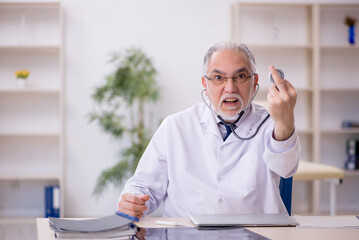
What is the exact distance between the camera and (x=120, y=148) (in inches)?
215

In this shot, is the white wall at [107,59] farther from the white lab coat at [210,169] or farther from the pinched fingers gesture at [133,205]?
the pinched fingers gesture at [133,205]

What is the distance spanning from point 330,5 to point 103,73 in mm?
2405

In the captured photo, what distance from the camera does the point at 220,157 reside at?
1954 millimetres

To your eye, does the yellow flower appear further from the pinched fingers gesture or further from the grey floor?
the pinched fingers gesture

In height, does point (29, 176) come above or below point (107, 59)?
below

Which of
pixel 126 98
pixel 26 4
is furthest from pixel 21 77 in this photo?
pixel 126 98

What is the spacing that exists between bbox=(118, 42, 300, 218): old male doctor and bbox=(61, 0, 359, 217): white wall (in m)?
3.41

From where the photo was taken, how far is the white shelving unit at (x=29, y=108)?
209 inches

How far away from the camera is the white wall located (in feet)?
A: 17.7

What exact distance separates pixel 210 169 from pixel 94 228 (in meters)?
0.67

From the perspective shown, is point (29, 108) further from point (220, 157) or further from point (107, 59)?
point (220, 157)

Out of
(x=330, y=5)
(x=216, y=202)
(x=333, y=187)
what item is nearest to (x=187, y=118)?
(x=216, y=202)

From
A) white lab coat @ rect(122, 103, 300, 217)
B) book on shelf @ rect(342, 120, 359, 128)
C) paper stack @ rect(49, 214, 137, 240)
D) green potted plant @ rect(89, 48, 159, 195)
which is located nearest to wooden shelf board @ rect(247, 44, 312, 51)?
book on shelf @ rect(342, 120, 359, 128)

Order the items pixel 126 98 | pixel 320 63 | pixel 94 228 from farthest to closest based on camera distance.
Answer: pixel 320 63 → pixel 126 98 → pixel 94 228
